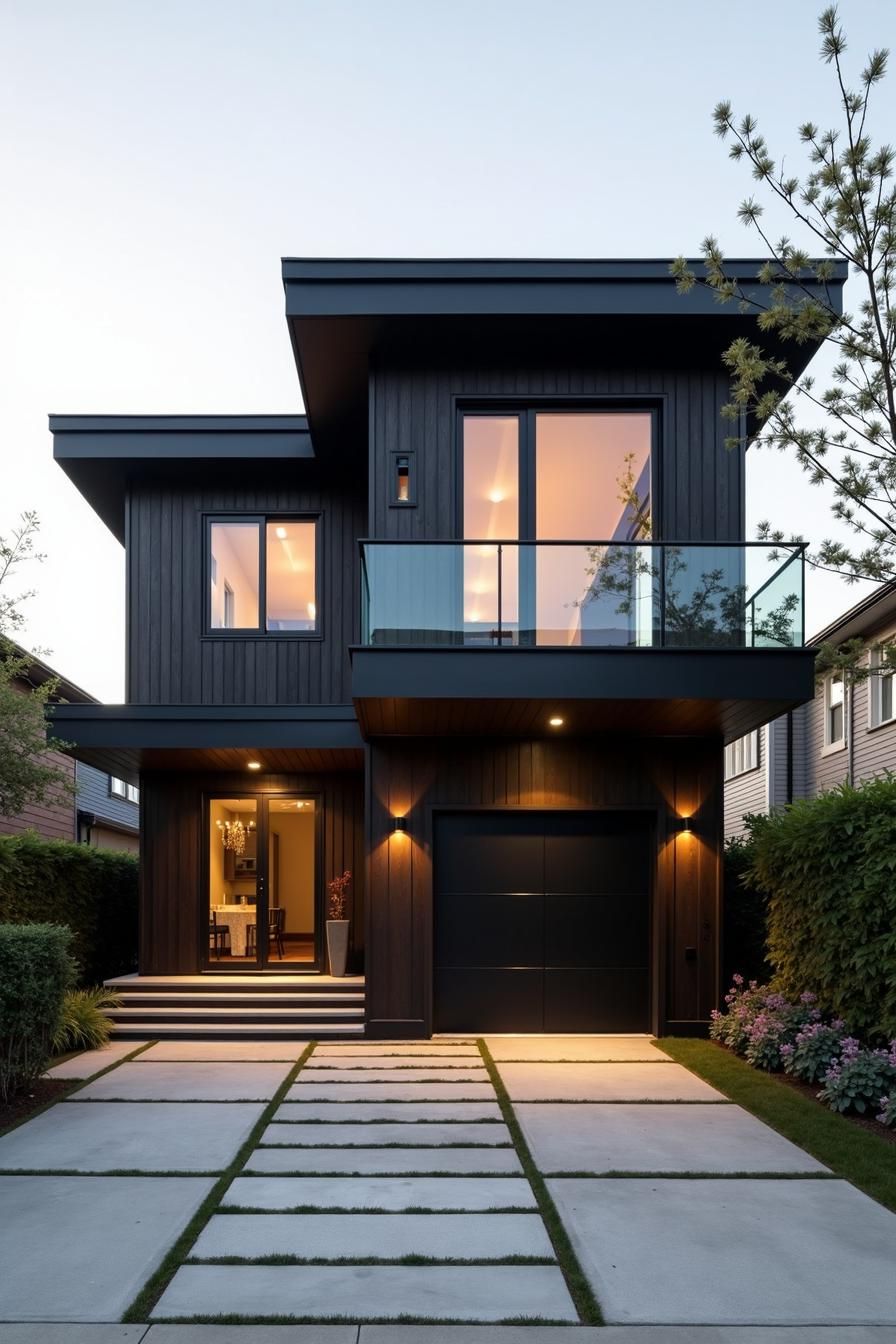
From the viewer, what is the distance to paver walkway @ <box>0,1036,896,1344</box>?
154 inches

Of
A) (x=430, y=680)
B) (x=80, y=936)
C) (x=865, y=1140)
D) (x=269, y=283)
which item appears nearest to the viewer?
(x=865, y=1140)

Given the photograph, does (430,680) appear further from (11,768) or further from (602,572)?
(11,768)

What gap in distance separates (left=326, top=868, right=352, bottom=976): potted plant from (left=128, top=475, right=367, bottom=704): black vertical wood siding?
2.14 metres

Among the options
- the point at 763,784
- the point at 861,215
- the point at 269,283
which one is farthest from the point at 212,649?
the point at 269,283

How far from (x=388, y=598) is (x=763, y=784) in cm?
1352

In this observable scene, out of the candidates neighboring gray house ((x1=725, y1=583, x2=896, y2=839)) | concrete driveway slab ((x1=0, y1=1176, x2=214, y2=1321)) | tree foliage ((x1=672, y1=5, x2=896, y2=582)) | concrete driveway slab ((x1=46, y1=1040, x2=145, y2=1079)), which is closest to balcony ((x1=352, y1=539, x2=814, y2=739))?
Answer: tree foliage ((x1=672, y1=5, x2=896, y2=582))

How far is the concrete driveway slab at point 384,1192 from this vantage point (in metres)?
5.17

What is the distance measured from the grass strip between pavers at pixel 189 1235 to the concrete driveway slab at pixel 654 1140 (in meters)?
1.70

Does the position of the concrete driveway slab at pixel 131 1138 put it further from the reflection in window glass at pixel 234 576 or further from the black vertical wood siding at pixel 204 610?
the reflection in window glass at pixel 234 576

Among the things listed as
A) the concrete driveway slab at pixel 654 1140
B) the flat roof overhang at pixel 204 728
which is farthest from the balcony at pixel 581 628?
the concrete driveway slab at pixel 654 1140

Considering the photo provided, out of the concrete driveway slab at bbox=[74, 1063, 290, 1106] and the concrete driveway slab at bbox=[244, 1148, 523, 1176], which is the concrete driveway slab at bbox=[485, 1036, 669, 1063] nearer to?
the concrete driveway slab at bbox=[74, 1063, 290, 1106]

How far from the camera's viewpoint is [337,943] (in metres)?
11.6

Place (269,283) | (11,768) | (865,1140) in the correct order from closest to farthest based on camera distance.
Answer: (865,1140) < (11,768) < (269,283)

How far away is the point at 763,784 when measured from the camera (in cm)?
2039
